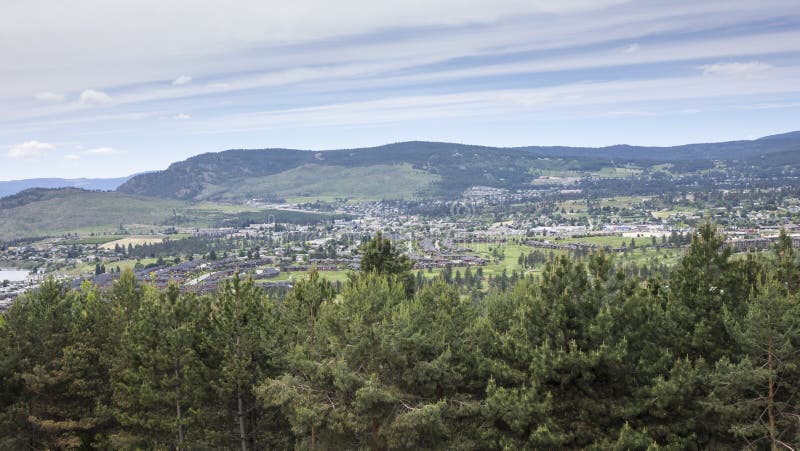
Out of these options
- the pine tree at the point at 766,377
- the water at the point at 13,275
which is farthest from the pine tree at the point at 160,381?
the water at the point at 13,275

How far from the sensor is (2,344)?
2820 centimetres

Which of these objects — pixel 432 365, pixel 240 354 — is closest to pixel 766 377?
pixel 432 365

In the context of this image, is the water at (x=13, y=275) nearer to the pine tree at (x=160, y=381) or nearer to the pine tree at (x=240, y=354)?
the pine tree at (x=160, y=381)

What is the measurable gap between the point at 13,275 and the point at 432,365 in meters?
178

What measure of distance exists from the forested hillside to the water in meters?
148

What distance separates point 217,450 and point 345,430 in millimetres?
7877

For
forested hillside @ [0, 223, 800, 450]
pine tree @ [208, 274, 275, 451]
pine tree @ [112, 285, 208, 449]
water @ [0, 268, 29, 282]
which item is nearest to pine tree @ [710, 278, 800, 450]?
forested hillside @ [0, 223, 800, 450]

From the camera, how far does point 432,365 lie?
23047 mm

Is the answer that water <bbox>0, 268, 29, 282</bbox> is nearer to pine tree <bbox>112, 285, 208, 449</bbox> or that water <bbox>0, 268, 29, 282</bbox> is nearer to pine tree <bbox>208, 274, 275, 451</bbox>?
pine tree <bbox>112, 285, 208, 449</bbox>

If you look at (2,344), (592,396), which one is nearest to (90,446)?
(2,344)

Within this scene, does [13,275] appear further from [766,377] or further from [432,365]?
[766,377]

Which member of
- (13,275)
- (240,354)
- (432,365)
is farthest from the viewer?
(13,275)

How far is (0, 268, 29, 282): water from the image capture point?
513 ft

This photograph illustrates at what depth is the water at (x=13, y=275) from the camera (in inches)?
6158
